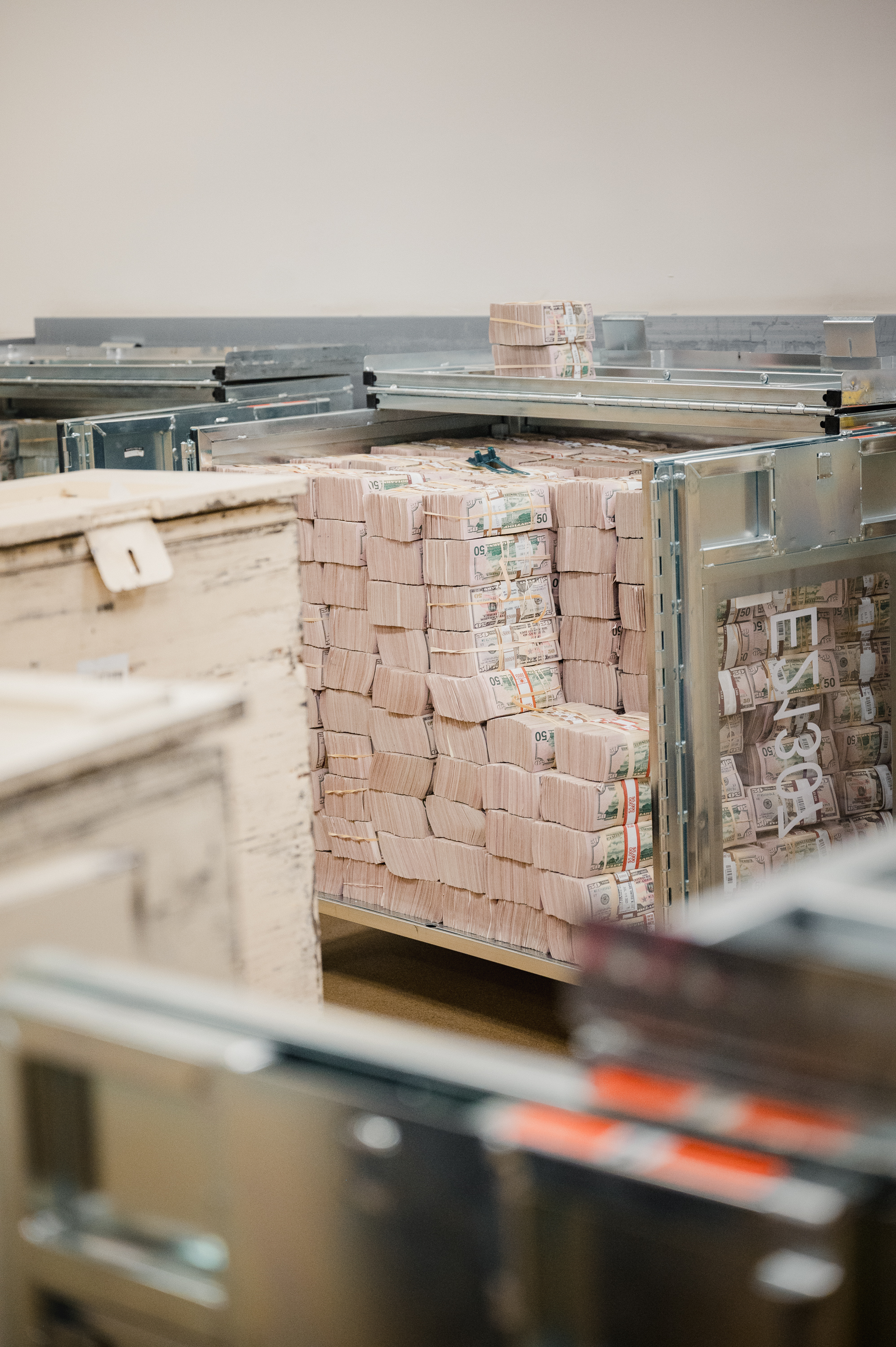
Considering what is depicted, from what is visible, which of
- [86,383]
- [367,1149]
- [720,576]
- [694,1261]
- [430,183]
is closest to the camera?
[694,1261]

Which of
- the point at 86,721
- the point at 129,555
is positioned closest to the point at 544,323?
the point at 129,555

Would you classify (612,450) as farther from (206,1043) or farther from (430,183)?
(206,1043)

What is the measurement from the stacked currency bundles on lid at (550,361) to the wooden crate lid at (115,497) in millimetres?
2722

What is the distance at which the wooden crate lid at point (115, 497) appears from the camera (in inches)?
117

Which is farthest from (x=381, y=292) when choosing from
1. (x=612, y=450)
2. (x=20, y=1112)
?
(x=20, y=1112)

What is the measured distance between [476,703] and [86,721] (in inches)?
139

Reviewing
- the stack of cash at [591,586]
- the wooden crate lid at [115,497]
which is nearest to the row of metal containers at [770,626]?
the stack of cash at [591,586]

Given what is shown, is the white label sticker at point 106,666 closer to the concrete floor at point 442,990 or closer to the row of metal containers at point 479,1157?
the row of metal containers at point 479,1157

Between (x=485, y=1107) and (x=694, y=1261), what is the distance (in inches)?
6.6

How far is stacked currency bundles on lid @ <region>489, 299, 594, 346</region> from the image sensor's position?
233 inches

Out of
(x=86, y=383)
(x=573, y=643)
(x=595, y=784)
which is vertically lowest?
(x=595, y=784)

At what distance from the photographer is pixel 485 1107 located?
984 millimetres

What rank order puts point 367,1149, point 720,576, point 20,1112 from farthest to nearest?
1. point 720,576
2. point 20,1112
3. point 367,1149

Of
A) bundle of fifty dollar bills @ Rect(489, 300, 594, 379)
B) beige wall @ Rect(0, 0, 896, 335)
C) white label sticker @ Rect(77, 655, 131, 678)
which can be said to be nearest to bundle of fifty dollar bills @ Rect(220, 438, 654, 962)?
bundle of fifty dollar bills @ Rect(489, 300, 594, 379)
